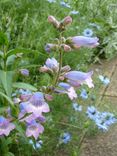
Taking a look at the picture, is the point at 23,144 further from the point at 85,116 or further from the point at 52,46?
the point at 52,46

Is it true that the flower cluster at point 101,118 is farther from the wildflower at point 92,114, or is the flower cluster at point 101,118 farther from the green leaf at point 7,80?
the green leaf at point 7,80

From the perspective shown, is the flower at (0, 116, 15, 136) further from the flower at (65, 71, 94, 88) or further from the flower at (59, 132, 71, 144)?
the flower at (59, 132, 71, 144)

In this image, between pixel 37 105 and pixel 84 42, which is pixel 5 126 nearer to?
pixel 37 105

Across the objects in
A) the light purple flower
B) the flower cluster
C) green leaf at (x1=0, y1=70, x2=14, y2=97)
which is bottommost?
the flower cluster

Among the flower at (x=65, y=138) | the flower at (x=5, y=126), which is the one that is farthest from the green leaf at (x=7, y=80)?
the flower at (x=65, y=138)

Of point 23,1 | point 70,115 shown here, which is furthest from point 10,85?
point 23,1

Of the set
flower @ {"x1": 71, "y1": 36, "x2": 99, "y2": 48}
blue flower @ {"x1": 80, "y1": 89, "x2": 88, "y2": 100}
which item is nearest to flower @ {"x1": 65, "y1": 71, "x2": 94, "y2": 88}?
flower @ {"x1": 71, "y1": 36, "x2": 99, "y2": 48}

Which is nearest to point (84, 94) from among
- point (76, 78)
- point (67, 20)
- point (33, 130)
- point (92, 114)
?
point (92, 114)
